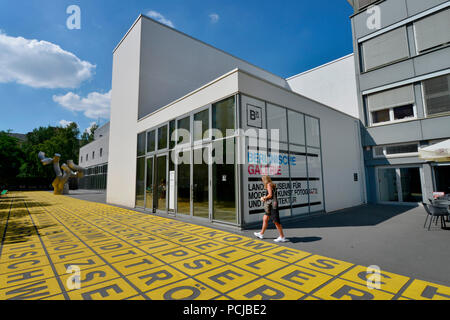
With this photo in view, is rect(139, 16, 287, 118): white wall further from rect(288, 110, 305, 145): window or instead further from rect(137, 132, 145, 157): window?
rect(288, 110, 305, 145): window

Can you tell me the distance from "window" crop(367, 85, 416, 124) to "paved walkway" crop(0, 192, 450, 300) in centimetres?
1288

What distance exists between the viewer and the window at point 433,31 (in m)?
11.5

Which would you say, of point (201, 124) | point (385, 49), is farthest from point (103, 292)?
point (385, 49)

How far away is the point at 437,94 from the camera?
1175cm

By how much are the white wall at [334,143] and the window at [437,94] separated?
11.5ft

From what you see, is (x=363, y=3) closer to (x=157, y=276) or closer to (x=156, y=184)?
(x=156, y=184)

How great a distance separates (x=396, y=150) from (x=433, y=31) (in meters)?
6.52

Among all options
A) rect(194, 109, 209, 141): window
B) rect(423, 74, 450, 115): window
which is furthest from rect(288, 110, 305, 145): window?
rect(423, 74, 450, 115): window

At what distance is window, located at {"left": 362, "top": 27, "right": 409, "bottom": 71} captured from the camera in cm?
1281

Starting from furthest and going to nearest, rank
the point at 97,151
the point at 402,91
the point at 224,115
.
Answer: the point at 97,151
the point at 402,91
the point at 224,115

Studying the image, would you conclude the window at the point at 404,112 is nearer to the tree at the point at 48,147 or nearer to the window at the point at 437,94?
the window at the point at 437,94

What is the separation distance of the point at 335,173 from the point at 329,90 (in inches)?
330
